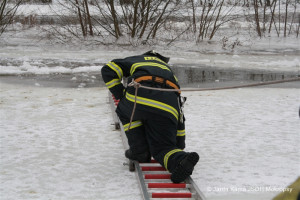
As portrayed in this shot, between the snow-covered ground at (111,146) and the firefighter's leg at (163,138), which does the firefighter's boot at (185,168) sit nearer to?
the firefighter's leg at (163,138)

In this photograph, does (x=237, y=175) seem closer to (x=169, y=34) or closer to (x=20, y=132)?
(x=20, y=132)

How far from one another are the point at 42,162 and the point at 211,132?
8.69 feet

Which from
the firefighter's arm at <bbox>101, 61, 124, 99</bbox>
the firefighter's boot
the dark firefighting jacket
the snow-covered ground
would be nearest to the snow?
the snow-covered ground

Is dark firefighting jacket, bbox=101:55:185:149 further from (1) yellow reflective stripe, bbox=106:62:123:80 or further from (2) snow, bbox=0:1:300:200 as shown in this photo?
(2) snow, bbox=0:1:300:200

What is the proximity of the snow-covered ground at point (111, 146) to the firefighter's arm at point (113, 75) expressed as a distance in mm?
919

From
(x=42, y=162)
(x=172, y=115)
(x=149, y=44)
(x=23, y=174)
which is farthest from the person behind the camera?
(x=149, y=44)

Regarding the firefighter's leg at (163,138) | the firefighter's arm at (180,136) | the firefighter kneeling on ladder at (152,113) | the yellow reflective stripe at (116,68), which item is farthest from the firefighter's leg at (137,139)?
the yellow reflective stripe at (116,68)

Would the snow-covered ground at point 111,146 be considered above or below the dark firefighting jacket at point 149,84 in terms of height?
below

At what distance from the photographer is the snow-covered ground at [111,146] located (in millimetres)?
4082

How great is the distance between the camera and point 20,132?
20.1ft

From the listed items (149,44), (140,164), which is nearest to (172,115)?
(140,164)

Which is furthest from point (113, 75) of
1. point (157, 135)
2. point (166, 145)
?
point (166, 145)

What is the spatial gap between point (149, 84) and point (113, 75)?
0.45 meters

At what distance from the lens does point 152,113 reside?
405cm
